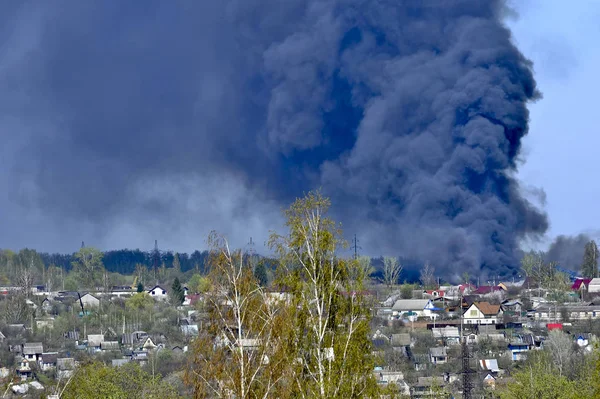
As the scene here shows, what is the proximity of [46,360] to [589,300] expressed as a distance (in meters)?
33.7

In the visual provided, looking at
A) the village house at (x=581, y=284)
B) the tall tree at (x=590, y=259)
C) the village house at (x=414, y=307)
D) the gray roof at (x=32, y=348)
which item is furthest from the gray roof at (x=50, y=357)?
the tall tree at (x=590, y=259)

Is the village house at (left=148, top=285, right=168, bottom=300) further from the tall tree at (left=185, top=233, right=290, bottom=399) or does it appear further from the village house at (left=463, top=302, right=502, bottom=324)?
the tall tree at (left=185, top=233, right=290, bottom=399)

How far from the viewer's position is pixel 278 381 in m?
14.4

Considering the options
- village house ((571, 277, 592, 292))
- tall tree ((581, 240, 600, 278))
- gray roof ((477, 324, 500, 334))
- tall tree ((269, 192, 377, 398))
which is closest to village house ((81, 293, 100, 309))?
gray roof ((477, 324, 500, 334))

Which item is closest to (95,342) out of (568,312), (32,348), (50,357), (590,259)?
(32,348)

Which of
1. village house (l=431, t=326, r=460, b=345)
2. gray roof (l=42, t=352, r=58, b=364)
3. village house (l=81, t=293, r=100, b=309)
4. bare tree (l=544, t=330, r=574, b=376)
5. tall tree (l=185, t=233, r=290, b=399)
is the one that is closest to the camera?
tall tree (l=185, t=233, r=290, b=399)

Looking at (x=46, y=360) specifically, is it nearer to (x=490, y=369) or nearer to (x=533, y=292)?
(x=490, y=369)

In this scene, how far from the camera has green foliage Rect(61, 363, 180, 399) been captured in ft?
83.5

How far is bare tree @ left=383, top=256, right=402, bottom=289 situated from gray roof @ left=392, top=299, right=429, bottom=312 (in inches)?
369

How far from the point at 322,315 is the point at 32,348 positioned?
39.5m

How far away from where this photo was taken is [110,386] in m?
26.7

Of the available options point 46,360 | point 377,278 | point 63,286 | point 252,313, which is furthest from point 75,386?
point 63,286

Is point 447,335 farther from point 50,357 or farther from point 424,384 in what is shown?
point 50,357

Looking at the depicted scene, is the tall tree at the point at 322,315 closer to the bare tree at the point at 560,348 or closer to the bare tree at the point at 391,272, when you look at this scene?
the bare tree at the point at 560,348
